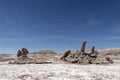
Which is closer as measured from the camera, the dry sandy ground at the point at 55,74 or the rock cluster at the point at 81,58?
the dry sandy ground at the point at 55,74

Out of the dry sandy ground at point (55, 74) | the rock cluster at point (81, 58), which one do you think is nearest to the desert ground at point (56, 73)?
the dry sandy ground at point (55, 74)

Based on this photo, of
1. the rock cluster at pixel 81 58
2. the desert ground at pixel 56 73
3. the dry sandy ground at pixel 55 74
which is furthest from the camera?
the rock cluster at pixel 81 58

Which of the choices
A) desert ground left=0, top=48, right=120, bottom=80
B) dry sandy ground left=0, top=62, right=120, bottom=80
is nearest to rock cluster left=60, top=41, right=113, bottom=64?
desert ground left=0, top=48, right=120, bottom=80

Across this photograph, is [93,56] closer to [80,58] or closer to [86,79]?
[80,58]

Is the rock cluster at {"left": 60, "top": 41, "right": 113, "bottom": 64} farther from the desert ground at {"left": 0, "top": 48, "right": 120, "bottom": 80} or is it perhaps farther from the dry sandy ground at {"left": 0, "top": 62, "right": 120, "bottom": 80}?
the dry sandy ground at {"left": 0, "top": 62, "right": 120, "bottom": 80}

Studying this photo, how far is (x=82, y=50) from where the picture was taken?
138ft

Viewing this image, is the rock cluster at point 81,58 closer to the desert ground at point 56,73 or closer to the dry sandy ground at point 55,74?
the desert ground at point 56,73

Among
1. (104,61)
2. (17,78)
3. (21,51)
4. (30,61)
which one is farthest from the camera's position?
(21,51)

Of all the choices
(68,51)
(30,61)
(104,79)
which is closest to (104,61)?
(68,51)

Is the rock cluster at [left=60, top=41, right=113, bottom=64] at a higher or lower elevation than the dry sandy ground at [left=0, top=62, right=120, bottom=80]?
higher

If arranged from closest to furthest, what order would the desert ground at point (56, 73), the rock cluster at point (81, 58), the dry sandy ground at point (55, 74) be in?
1. the dry sandy ground at point (55, 74)
2. the desert ground at point (56, 73)
3. the rock cluster at point (81, 58)

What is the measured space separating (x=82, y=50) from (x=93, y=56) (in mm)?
3345

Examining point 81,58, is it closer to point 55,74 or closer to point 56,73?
point 56,73

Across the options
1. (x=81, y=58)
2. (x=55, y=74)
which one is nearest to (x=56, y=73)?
(x=55, y=74)
